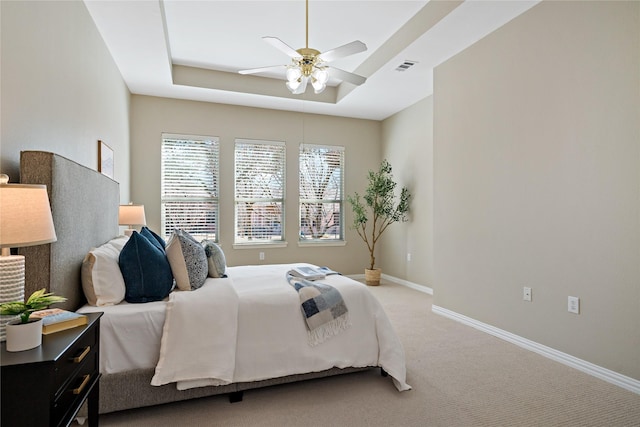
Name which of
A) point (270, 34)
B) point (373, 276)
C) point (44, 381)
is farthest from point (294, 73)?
point (373, 276)

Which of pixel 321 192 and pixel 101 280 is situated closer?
pixel 101 280

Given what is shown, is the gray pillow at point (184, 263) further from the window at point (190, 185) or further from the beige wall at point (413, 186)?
the beige wall at point (413, 186)

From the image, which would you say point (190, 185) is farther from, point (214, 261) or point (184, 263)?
point (184, 263)

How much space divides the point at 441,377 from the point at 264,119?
176 inches

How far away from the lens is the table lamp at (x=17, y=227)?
122cm

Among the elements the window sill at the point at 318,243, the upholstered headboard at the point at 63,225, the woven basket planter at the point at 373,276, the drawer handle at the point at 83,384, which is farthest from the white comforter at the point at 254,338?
the window sill at the point at 318,243

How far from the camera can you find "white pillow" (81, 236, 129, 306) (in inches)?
81.6

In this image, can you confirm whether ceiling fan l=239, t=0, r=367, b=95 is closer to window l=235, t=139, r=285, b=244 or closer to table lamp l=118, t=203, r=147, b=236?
table lamp l=118, t=203, r=147, b=236

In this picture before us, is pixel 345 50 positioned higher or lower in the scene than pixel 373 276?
higher

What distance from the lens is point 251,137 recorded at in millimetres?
5574

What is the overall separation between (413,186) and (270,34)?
118 inches

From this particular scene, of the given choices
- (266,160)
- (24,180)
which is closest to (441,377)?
(24,180)

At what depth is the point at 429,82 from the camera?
459cm

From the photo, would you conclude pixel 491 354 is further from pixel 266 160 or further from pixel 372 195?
pixel 266 160
